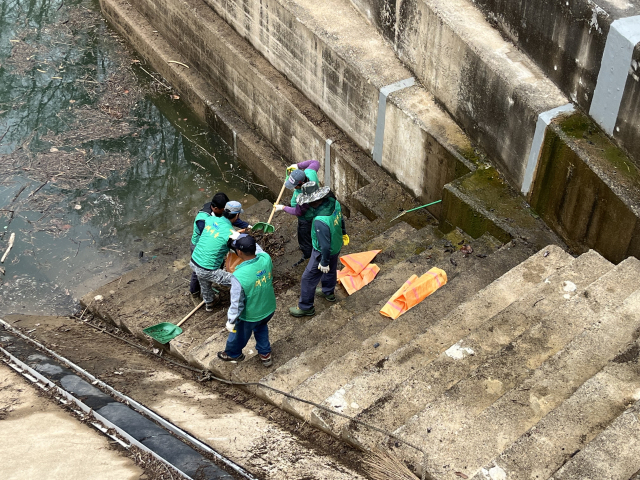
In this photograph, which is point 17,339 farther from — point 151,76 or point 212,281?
point 151,76

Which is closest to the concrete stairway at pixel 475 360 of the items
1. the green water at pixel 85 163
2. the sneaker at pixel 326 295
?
the sneaker at pixel 326 295

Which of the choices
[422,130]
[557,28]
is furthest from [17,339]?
[557,28]

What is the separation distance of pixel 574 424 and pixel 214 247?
3.80 metres

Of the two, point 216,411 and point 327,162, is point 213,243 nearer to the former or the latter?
point 216,411

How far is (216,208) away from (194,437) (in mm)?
2578

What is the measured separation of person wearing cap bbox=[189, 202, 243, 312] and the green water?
1.94 metres

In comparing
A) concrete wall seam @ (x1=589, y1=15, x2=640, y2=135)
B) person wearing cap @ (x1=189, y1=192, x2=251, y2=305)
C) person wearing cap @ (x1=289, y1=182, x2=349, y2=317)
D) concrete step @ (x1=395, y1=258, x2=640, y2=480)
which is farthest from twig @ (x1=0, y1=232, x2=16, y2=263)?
concrete wall seam @ (x1=589, y1=15, x2=640, y2=135)

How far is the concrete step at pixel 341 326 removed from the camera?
591 centimetres

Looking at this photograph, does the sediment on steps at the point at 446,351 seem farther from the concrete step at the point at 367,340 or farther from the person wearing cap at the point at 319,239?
the person wearing cap at the point at 319,239

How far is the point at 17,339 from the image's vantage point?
6.78 metres

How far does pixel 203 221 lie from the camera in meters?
7.13

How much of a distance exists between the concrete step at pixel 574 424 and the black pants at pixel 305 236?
3549 millimetres

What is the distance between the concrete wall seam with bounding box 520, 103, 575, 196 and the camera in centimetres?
686

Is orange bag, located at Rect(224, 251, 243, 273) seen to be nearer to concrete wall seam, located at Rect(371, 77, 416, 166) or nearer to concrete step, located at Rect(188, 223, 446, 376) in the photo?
concrete step, located at Rect(188, 223, 446, 376)
